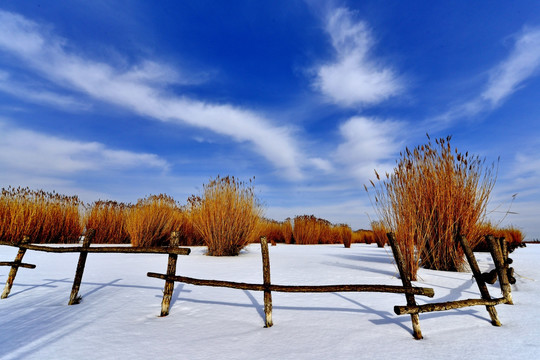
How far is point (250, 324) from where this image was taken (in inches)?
99.0

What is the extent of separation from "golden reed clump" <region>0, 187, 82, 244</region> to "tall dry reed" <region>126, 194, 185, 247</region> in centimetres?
236

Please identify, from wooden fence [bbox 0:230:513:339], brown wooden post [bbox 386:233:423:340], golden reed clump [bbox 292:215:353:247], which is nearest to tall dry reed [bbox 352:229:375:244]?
golden reed clump [bbox 292:215:353:247]

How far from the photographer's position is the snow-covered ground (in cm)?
198

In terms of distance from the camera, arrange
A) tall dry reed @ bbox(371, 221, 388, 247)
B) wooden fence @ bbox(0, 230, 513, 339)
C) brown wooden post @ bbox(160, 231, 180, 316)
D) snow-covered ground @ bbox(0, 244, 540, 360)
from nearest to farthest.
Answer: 1. snow-covered ground @ bbox(0, 244, 540, 360)
2. wooden fence @ bbox(0, 230, 513, 339)
3. brown wooden post @ bbox(160, 231, 180, 316)
4. tall dry reed @ bbox(371, 221, 388, 247)

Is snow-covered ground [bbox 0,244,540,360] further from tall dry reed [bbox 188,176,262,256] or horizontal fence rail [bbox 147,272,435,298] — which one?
tall dry reed [bbox 188,176,262,256]

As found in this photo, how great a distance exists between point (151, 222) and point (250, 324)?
21.4ft

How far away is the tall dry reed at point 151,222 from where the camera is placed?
8.12m

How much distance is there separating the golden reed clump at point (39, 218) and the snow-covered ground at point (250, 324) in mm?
5116

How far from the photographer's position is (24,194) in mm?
8391

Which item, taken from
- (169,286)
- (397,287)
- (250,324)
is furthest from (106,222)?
(397,287)

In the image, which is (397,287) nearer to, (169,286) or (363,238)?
(169,286)

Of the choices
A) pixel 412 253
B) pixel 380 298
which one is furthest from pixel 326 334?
pixel 412 253

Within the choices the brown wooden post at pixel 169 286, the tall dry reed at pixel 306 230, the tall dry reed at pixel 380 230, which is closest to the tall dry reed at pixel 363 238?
the tall dry reed at pixel 306 230

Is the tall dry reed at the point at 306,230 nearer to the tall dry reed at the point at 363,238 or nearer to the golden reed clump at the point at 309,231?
the golden reed clump at the point at 309,231
